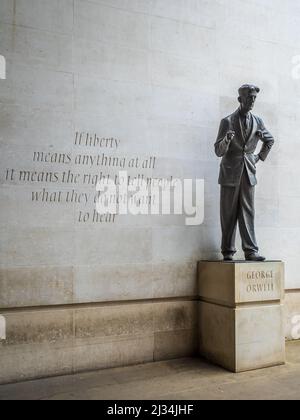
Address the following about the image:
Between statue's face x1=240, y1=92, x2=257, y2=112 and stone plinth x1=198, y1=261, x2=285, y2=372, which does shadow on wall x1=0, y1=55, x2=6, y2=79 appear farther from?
stone plinth x1=198, y1=261, x2=285, y2=372

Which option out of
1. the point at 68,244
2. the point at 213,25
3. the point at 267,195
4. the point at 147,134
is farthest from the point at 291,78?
the point at 68,244

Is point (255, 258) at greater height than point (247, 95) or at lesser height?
lesser

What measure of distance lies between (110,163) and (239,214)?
1961 mm

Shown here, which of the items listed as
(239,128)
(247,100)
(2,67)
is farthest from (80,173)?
(247,100)

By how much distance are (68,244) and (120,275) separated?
0.84 m

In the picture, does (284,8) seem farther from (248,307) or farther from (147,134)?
(248,307)

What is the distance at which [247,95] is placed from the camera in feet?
17.4

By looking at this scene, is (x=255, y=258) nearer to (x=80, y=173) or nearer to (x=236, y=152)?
(x=236, y=152)

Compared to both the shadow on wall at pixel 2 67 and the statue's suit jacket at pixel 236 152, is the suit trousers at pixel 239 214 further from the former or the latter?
the shadow on wall at pixel 2 67

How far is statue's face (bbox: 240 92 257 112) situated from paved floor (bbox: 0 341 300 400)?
3495 mm

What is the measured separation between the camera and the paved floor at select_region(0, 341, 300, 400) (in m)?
4.16

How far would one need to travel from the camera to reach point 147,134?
5.66 metres

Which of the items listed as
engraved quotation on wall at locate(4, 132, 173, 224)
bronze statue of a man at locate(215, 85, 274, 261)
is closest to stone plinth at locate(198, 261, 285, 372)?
bronze statue of a man at locate(215, 85, 274, 261)

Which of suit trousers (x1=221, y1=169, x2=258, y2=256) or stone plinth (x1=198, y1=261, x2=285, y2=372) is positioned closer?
stone plinth (x1=198, y1=261, x2=285, y2=372)
